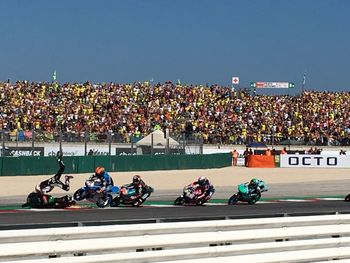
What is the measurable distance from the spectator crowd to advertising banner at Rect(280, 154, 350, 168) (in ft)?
18.3

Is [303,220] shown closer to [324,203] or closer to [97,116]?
[324,203]

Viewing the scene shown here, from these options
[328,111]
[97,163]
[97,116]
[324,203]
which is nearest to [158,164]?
[97,163]

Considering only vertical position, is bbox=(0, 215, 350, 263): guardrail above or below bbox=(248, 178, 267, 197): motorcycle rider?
below

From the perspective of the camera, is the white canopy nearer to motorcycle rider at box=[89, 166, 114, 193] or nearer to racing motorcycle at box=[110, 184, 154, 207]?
motorcycle rider at box=[89, 166, 114, 193]

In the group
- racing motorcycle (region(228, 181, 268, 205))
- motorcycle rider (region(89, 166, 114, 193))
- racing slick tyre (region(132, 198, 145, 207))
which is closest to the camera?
motorcycle rider (region(89, 166, 114, 193))

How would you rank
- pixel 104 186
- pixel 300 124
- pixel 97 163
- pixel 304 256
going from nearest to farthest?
pixel 304 256, pixel 104 186, pixel 97 163, pixel 300 124

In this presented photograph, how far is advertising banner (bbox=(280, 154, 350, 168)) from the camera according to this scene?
47.6 meters

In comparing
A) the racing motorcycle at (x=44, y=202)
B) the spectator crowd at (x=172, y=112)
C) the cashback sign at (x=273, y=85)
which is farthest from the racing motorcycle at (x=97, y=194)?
the cashback sign at (x=273, y=85)

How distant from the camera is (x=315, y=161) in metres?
47.6

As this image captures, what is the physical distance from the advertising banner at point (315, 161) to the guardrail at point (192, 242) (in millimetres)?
38683

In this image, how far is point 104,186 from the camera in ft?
70.1

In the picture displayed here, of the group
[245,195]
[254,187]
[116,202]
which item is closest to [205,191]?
[245,195]

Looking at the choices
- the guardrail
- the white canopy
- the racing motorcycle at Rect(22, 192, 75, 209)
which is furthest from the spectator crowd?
the guardrail

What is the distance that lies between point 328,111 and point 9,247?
55.3m
